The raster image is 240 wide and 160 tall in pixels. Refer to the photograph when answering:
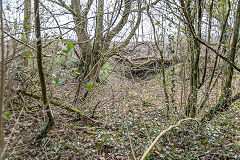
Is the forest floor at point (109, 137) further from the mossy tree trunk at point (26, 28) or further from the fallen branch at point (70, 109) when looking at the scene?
the mossy tree trunk at point (26, 28)

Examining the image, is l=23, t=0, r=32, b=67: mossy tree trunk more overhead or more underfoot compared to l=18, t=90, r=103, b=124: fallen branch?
more overhead

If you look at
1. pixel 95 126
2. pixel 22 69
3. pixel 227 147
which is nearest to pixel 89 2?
pixel 22 69

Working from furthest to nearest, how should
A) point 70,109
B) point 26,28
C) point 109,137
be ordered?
point 70,109
point 109,137
point 26,28

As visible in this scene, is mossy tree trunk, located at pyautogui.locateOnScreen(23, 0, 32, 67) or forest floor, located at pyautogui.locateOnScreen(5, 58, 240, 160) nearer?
mossy tree trunk, located at pyautogui.locateOnScreen(23, 0, 32, 67)

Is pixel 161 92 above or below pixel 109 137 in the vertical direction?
above

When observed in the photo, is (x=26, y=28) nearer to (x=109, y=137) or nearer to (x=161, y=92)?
(x=109, y=137)

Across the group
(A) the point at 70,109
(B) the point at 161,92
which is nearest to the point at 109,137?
(A) the point at 70,109

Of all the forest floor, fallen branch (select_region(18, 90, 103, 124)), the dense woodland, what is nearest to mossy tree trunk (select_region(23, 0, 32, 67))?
the dense woodland

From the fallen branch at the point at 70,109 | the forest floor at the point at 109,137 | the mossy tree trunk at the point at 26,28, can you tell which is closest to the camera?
the mossy tree trunk at the point at 26,28

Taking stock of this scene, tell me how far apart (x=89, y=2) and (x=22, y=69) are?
2.44 meters

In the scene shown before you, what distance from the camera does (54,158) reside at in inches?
111

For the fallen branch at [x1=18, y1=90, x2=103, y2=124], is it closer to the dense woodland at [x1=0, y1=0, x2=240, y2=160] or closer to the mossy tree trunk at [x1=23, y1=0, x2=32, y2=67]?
the dense woodland at [x1=0, y1=0, x2=240, y2=160]

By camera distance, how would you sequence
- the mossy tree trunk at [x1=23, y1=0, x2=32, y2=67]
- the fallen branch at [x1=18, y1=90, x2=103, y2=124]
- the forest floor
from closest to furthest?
the mossy tree trunk at [x1=23, y1=0, x2=32, y2=67] < the forest floor < the fallen branch at [x1=18, y1=90, x2=103, y2=124]

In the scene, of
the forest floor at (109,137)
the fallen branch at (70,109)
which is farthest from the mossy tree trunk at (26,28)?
the fallen branch at (70,109)
